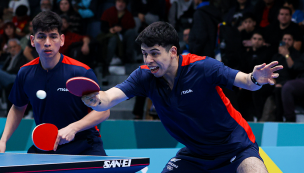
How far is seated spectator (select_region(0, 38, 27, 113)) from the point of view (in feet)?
21.4

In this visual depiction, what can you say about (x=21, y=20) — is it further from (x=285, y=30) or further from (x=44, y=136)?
(x=44, y=136)

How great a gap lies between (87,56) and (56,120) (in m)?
3.78

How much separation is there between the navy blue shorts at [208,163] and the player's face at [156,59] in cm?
74

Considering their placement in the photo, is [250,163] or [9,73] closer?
[250,163]

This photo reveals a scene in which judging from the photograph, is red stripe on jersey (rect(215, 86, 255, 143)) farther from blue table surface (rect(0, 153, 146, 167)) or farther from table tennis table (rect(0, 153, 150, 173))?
blue table surface (rect(0, 153, 146, 167))

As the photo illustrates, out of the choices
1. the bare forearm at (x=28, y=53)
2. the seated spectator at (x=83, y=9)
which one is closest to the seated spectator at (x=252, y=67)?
the seated spectator at (x=83, y=9)

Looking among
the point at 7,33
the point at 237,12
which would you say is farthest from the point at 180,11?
the point at 7,33

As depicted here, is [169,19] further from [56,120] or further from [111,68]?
[56,120]

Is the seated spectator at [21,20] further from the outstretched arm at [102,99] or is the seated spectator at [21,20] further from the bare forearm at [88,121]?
the outstretched arm at [102,99]

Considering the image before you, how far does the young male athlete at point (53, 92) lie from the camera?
3.05m

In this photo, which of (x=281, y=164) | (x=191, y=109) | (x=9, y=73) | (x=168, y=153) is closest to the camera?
(x=191, y=109)

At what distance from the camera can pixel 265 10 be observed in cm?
695

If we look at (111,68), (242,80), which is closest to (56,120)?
(242,80)

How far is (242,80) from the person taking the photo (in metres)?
2.46
